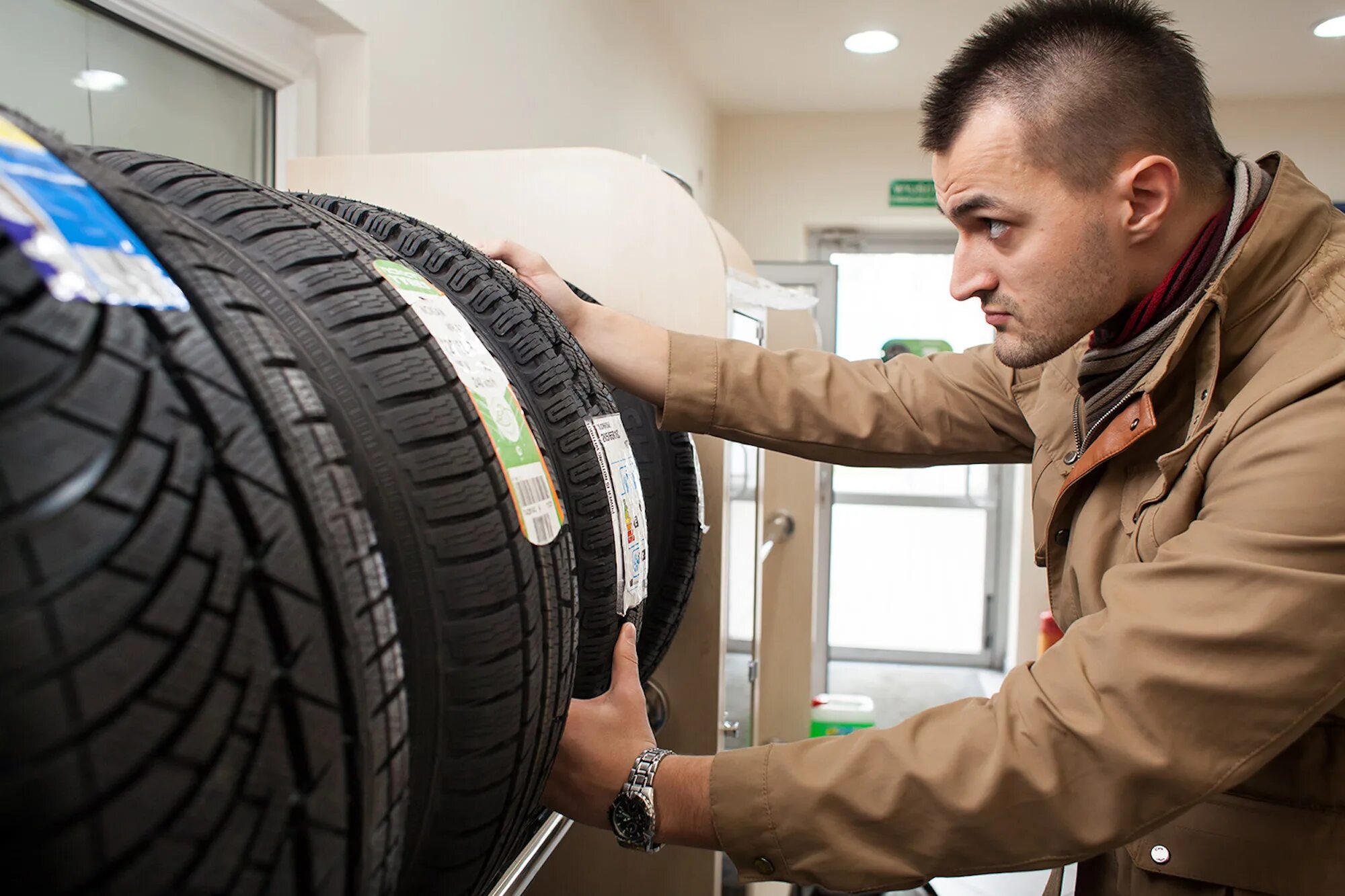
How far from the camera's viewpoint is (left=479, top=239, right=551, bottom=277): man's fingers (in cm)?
100

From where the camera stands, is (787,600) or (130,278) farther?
(787,600)

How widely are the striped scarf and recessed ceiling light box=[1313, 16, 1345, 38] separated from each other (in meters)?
3.03

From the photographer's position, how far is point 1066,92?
0.94 m

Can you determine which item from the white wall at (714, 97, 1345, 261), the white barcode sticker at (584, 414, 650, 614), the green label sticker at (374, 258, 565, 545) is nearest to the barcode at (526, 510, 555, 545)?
the green label sticker at (374, 258, 565, 545)

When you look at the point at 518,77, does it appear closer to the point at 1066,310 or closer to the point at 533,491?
the point at 1066,310

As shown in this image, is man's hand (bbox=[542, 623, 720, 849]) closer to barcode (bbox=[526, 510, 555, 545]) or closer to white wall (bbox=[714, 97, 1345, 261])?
barcode (bbox=[526, 510, 555, 545])

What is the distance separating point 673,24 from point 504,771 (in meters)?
Answer: 3.24

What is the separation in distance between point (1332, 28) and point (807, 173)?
6.81 ft

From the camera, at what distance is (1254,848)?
35.3 inches

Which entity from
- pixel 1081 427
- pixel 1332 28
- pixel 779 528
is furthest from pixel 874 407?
pixel 1332 28

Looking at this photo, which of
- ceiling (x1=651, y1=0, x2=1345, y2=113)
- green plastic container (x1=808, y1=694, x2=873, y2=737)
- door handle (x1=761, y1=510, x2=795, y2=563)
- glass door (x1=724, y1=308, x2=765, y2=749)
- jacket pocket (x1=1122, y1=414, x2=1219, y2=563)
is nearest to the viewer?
jacket pocket (x1=1122, y1=414, x2=1219, y2=563)

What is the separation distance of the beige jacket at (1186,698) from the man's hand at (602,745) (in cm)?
9

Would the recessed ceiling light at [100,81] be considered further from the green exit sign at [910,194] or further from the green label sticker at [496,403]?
the green exit sign at [910,194]

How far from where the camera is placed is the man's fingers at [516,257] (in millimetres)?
1004
